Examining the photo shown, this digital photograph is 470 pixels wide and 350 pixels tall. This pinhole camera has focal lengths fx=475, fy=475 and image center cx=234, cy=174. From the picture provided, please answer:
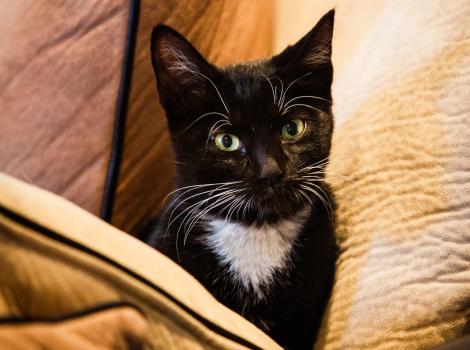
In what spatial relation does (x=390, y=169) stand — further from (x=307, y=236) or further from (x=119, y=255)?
(x=119, y=255)

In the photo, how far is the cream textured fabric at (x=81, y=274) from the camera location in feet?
1.42

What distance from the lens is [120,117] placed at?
1.01m

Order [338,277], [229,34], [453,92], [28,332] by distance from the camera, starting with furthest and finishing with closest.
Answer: [229,34] < [338,277] < [453,92] < [28,332]

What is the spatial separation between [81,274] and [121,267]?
0.04 metres

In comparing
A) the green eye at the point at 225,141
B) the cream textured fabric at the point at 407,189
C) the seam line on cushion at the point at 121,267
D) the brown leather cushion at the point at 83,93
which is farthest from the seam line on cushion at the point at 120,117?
the seam line on cushion at the point at 121,267

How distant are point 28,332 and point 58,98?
2.18ft

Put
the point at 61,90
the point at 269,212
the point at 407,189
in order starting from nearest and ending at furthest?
1. the point at 407,189
2. the point at 269,212
3. the point at 61,90

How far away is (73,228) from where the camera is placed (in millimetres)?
471

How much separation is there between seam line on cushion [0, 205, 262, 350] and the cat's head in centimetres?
28

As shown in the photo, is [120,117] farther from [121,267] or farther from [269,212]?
[121,267]

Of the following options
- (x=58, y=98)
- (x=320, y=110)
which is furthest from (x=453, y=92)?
(x=58, y=98)

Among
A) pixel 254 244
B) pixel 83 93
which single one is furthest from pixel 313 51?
pixel 83 93

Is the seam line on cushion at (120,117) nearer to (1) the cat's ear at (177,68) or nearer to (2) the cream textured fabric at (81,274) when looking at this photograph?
(1) the cat's ear at (177,68)

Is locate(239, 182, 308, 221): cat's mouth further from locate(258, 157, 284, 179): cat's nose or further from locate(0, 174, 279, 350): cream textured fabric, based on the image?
locate(0, 174, 279, 350): cream textured fabric
